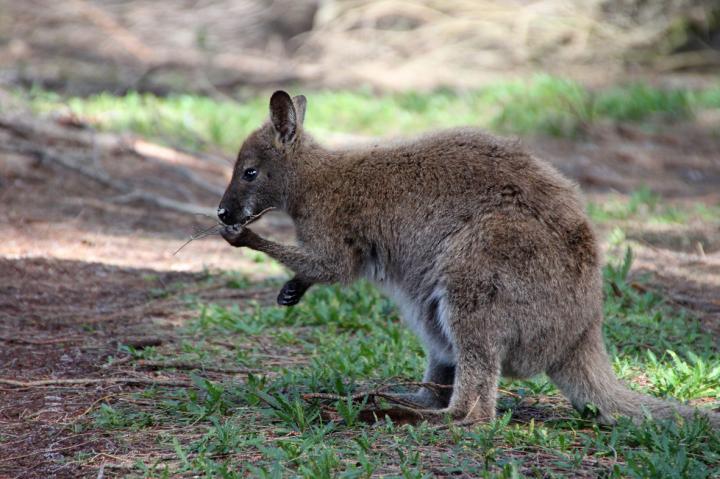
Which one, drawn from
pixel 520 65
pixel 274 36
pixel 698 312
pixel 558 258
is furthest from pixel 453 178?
pixel 274 36

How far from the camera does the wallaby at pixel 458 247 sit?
168 inches

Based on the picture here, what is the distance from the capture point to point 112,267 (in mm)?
7160

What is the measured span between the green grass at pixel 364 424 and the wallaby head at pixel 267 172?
0.88 meters

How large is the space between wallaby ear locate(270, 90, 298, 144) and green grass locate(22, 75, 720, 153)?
541 centimetres

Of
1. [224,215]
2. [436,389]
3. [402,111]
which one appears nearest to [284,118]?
[224,215]

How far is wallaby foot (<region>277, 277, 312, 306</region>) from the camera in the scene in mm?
4906

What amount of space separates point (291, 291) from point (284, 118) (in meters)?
0.98

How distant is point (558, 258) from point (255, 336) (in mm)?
2275

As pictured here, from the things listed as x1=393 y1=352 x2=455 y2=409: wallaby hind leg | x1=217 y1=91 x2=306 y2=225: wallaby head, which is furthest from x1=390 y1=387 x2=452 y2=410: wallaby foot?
x1=217 y1=91 x2=306 y2=225: wallaby head

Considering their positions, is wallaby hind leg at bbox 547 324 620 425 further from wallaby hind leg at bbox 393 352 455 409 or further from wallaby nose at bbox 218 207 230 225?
wallaby nose at bbox 218 207 230 225

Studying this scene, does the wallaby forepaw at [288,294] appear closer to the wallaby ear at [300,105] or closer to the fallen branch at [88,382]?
the fallen branch at [88,382]

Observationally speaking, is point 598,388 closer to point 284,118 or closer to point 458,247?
point 458,247

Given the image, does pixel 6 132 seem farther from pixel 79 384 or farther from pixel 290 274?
pixel 79 384

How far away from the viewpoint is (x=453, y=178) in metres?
4.64
